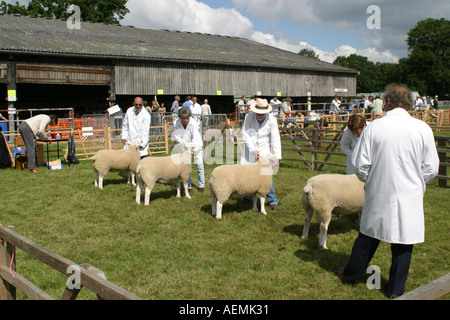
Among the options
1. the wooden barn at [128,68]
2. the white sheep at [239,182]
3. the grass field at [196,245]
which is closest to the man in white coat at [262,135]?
the white sheep at [239,182]

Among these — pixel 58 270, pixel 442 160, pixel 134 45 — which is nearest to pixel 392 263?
pixel 58 270

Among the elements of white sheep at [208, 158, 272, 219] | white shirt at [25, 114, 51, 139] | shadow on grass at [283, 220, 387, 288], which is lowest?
shadow on grass at [283, 220, 387, 288]

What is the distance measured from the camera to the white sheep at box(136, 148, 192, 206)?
7947 millimetres

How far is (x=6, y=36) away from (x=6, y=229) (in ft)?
77.7

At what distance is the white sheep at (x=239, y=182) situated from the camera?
22.5 feet

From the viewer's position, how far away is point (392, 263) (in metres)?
4.02

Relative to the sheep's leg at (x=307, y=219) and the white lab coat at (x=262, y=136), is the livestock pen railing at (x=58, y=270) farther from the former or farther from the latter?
the white lab coat at (x=262, y=136)

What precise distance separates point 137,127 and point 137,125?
57 millimetres

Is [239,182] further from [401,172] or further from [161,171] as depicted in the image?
[401,172]

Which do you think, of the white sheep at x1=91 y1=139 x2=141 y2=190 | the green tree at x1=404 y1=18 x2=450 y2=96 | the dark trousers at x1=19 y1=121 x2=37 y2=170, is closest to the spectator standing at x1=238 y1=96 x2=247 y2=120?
the dark trousers at x1=19 y1=121 x2=37 y2=170

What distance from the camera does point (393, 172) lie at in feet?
12.5

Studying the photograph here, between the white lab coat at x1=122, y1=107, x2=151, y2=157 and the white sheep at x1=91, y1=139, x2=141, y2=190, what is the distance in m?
0.14

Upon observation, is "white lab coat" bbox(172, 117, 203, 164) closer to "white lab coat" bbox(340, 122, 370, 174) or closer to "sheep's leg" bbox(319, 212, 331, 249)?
"white lab coat" bbox(340, 122, 370, 174)
